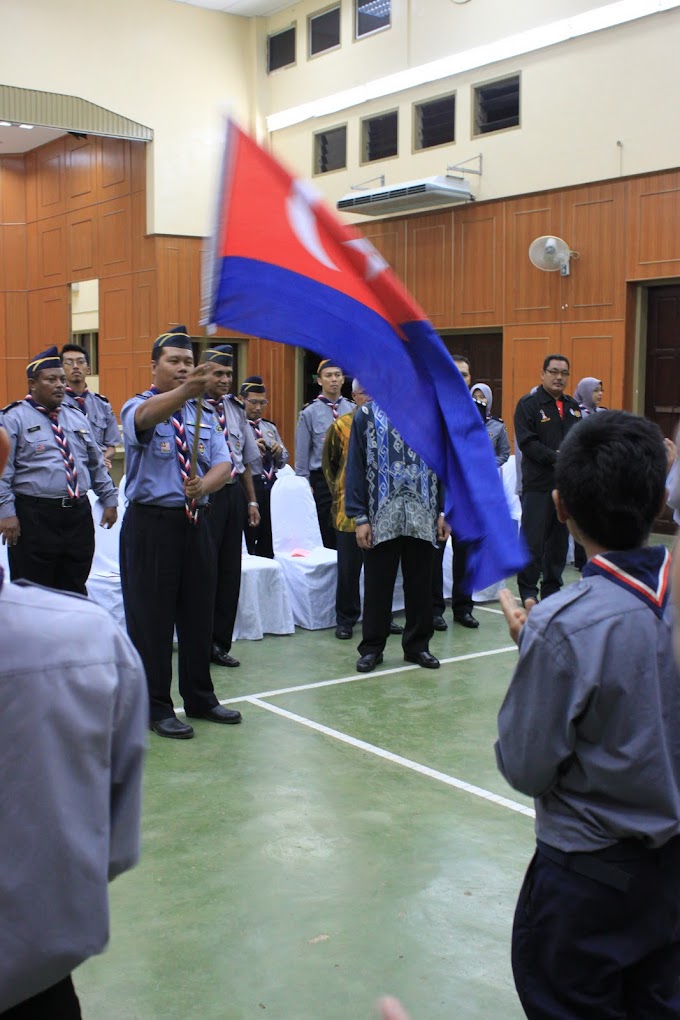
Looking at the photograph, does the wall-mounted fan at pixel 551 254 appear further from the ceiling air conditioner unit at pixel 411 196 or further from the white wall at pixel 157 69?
the white wall at pixel 157 69

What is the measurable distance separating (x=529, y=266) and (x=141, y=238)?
6789 mm

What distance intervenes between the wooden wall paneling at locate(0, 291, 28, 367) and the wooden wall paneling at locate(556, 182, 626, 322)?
40.1 feet

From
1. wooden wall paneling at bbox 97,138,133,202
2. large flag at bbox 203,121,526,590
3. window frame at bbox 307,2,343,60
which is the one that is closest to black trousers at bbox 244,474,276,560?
large flag at bbox 203,121,526,590

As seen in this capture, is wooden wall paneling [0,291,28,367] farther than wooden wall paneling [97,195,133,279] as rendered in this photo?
Yes

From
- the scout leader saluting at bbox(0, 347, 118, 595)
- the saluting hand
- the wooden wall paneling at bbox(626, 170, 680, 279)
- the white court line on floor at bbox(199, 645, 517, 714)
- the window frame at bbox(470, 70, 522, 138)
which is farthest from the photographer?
the window frame at bbox(470, 70, 522, 138)

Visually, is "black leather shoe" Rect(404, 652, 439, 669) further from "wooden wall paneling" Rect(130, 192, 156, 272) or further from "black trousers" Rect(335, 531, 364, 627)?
"wooden wall paneling" Rect(130, 192, 156, 272)

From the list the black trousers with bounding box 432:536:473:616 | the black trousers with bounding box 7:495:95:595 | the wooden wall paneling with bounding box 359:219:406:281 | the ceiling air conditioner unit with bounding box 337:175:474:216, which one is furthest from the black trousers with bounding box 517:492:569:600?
the wooden wall paneling with bounding box 359:219:406:281

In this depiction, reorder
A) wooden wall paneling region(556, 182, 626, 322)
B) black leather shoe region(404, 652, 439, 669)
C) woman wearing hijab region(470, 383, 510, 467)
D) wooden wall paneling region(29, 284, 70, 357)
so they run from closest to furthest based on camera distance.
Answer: black leather shoe region(404, 652, 439, 669), woman wearing hijab region(470, 383, 510, 467), wooden wall paneling region(556, 182, 626, 322), wooden wall paneling region(29, 284, 70, 357)

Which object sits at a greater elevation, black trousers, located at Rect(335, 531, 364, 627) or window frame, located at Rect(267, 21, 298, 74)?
window frame, located at Rect(267, 21, 298, 74)

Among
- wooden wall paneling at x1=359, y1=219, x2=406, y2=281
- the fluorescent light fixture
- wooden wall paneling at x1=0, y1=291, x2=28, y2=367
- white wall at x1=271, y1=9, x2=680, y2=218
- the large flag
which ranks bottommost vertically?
the large flag

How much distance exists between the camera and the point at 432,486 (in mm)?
5582

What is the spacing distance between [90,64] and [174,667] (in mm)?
11509

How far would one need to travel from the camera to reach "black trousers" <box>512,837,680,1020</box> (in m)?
1.62

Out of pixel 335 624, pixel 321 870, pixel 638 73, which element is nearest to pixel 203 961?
pixel 321 870
